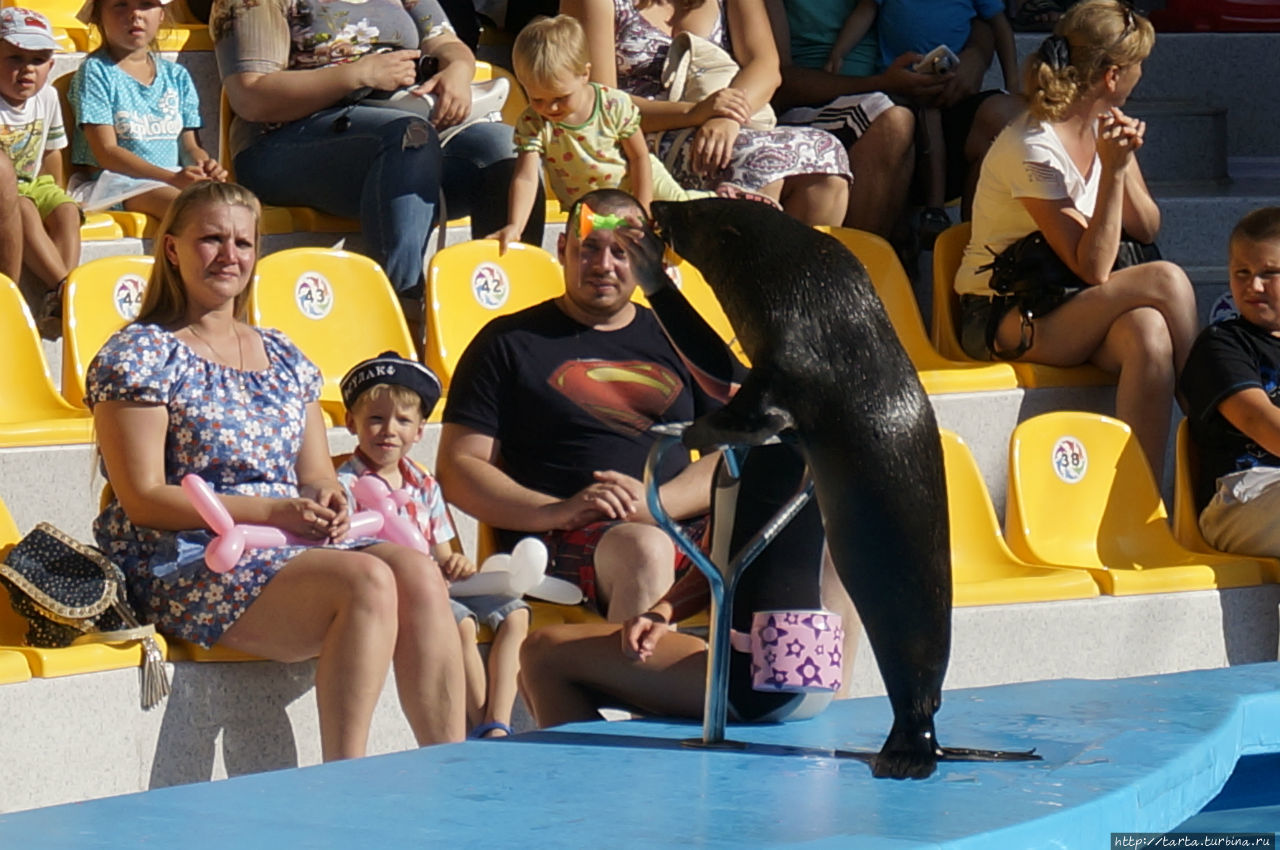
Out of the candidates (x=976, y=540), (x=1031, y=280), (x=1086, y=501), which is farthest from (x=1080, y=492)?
(x=1031, y=280)

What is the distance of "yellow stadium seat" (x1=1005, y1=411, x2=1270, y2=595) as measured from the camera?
199 inches

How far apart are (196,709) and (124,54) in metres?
2.64

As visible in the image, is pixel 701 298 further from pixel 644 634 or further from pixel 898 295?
pixel 644 634

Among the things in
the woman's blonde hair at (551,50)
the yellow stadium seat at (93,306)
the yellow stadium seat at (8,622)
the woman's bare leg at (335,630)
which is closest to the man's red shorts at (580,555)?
the woman's bare leg at (335,630)

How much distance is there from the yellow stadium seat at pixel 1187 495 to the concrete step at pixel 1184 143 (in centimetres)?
233

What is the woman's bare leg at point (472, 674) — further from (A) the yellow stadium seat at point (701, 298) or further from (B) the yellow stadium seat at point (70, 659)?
(A) the yellow stadium seat at point (701, 298)

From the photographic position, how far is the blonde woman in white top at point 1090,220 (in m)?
5.42

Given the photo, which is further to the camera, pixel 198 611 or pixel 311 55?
pixel 311 55

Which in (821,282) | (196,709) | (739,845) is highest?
(821,282)

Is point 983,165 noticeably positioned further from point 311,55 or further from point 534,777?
point 534,777

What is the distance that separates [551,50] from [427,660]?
7.12ft

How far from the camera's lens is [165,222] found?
405 cm

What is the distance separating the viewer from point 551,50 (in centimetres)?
539

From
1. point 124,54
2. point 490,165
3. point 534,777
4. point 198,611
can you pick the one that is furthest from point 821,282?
point 124,54
